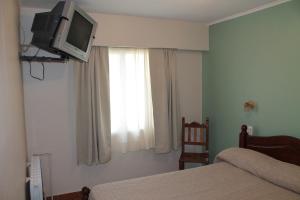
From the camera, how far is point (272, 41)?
275cm

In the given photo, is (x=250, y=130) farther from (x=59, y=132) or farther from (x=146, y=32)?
(x=59, y=132)

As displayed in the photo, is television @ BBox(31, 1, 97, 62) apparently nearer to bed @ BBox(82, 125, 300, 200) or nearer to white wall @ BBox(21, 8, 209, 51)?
white wall @ BBox(21, 8, 209, 51)

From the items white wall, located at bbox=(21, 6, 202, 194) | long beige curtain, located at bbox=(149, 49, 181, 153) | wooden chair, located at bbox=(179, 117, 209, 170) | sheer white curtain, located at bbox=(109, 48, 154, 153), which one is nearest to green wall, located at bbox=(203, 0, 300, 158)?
wooden chair, located at bbox=(179, 117, 209, 170)

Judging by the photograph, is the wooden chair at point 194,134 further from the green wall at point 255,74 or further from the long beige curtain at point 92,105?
the long beige curtain at point 92,105

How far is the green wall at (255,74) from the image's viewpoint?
2572mm

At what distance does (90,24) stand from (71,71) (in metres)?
0.94

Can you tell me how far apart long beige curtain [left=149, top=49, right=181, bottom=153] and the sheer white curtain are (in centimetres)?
8

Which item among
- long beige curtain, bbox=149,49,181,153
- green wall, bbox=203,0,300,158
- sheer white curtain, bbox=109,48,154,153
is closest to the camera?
green wall, bbox=203,0,300,158

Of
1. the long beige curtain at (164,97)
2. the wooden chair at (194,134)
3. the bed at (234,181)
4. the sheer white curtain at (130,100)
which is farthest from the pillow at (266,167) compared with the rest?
the sheer white curtain at (130,100)

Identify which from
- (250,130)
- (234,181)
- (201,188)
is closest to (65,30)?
(201,188)

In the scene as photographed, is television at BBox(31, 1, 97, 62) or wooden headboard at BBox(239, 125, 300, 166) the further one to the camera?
wooden headboard at BBox(239, 125, 300, 166)

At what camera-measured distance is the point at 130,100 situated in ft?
11.2

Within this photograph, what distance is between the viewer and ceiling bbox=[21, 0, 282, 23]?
2.62 m

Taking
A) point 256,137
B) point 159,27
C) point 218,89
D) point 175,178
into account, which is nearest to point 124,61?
point 159,27
